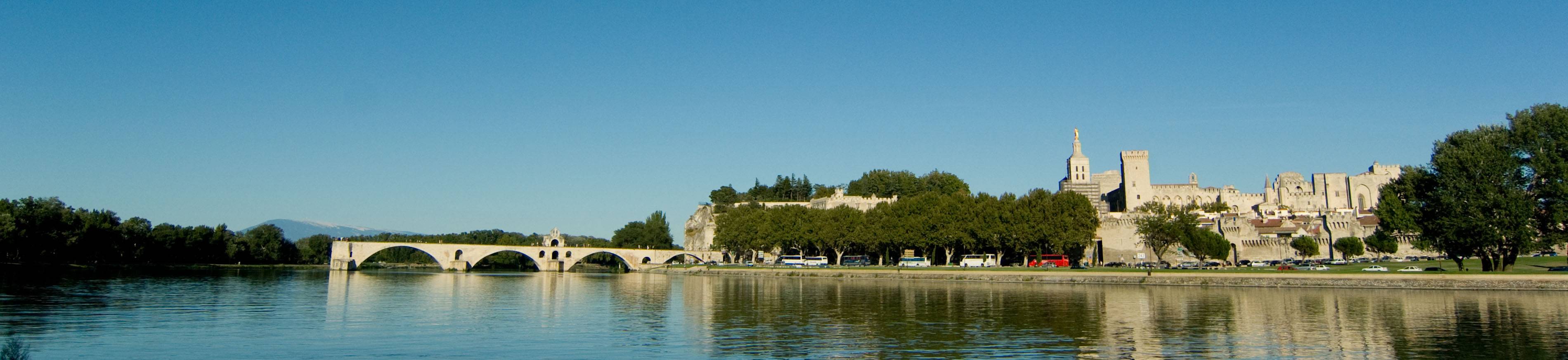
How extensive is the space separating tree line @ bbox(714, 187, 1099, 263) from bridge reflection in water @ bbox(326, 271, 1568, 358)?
21.8 meters

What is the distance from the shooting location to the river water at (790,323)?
2044 cm

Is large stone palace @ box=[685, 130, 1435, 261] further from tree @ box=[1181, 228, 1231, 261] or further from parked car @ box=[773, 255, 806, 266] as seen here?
tree @ box=[1181, 228, 1231, 261]

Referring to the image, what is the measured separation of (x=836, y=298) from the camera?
Result: 133ft

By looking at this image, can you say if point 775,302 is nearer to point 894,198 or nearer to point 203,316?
point 203,316

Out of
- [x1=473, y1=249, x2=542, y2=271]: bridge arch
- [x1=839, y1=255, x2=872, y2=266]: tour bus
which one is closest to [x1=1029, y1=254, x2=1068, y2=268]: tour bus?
[x1=839, y1=255, x2=872, y2=266]: tour bus

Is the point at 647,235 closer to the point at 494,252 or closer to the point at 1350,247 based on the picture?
the point at 494,252

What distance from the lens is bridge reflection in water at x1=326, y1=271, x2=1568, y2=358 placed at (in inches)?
816

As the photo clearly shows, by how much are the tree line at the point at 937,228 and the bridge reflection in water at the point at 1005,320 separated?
21.8 meters

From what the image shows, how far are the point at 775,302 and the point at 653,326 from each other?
1076 centimetres

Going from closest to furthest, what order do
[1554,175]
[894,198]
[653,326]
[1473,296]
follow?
[653,326] < [1473,296] < [1554,175] < [894,198]

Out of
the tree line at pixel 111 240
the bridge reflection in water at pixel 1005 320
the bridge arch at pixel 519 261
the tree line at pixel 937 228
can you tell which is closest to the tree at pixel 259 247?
the tree line at pixel 111 240

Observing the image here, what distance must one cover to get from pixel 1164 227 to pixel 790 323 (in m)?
49.0

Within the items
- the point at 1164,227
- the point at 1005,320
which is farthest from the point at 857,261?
the point at 1005,320

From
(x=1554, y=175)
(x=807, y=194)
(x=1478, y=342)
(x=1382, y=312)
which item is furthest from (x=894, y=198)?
(x=1478, y=342)
